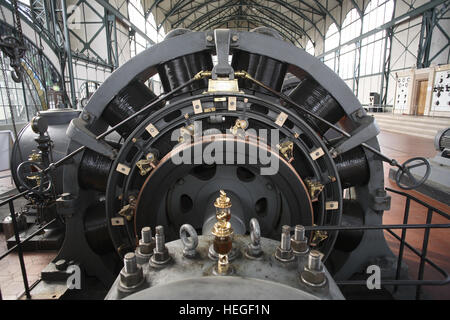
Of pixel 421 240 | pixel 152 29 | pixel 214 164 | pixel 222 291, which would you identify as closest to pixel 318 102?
pixel 214 164

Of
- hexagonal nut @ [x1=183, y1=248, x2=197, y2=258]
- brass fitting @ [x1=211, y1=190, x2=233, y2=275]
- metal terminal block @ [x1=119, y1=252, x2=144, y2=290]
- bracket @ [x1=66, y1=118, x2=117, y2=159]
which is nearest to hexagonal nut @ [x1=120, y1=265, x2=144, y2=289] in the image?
metal terminal block @ [x1=119, y1=252, x2=144, y2=290]

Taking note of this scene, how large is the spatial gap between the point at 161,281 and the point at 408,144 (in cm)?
971

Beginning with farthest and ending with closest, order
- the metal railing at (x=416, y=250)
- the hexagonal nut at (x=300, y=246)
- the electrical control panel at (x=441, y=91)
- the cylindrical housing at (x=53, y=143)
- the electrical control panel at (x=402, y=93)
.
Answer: the electrical control panel at (x=402, y=93)
the electrical control panel at (x=441, y=91)
the cylindrical housing at (x=53, y=143)
the metal railing at (x=416, y=250)
the hexagonal nut at (x=300, y=246)

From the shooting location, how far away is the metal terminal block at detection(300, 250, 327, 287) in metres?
1.10

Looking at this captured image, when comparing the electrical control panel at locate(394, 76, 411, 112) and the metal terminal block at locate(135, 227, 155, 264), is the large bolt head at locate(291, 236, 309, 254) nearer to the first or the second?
the metal terminal block at locate(135, 227, 155, 264)

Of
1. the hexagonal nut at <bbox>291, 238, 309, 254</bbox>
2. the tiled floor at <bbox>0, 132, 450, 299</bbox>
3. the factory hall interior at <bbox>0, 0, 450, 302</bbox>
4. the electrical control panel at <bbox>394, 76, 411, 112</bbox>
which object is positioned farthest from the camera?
the electrical control panel at <bbox>394, 76, 411, 112</bbox>

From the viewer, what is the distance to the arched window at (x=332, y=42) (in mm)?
22656

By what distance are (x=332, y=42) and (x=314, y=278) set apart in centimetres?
2633

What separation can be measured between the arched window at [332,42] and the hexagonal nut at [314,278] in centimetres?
2482

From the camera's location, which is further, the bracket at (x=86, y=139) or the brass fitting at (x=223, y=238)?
the bracket at (x=86, y=139)

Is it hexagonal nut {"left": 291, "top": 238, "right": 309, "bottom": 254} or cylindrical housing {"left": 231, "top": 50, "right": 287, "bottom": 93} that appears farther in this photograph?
cylindrical housing {"left": 231, "top": 50, "right": 287, "bottom": 93}

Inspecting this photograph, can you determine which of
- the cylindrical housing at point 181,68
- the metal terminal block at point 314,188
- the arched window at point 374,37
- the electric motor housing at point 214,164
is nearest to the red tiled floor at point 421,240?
the electric motor housing at point 214,164

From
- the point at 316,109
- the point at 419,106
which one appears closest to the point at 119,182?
the point at 316,109

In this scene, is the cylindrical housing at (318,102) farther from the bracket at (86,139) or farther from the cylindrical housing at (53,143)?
the cylindrical housing at (53,143)
